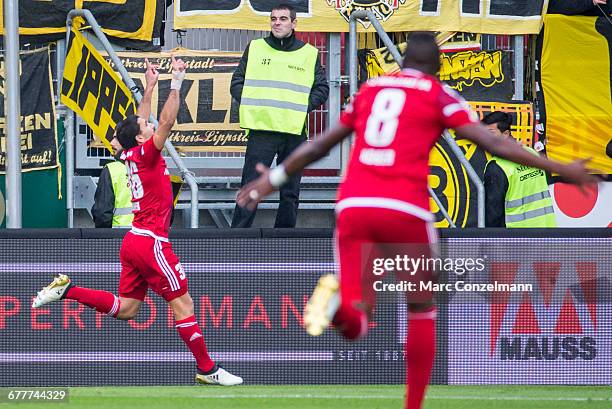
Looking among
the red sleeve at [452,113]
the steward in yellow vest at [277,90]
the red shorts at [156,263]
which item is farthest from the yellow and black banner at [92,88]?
the red sleeve at [452,113]

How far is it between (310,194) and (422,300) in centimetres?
716

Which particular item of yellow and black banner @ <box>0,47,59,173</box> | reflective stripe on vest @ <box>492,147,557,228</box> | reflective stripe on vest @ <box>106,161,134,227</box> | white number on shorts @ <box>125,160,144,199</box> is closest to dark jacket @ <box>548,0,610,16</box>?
reflective stripe on vest @ <box>492,147,557,228</box>

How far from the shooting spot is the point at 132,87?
12.8 metres

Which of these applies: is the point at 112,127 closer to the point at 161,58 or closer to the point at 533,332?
the point at 161,58

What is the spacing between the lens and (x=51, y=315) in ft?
35.9

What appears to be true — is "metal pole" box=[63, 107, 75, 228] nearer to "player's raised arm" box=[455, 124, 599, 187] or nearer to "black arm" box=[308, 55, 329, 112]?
"black arm" box=[308, 55, 329, 112]

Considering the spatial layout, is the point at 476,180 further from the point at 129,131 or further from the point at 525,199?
the point at 129,131

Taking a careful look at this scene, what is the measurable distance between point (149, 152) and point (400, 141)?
3705 millimetres

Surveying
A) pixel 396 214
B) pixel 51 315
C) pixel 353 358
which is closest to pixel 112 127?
pixel 51 315

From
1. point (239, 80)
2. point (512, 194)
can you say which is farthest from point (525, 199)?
point (239, 80)

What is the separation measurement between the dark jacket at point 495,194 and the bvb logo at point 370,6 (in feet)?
9.02

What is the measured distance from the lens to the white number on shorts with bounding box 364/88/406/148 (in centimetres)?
650

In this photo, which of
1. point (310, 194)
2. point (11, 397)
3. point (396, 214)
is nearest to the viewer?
point (396, 214)

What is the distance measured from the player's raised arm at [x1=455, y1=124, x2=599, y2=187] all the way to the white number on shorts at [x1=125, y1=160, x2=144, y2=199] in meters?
4.07
